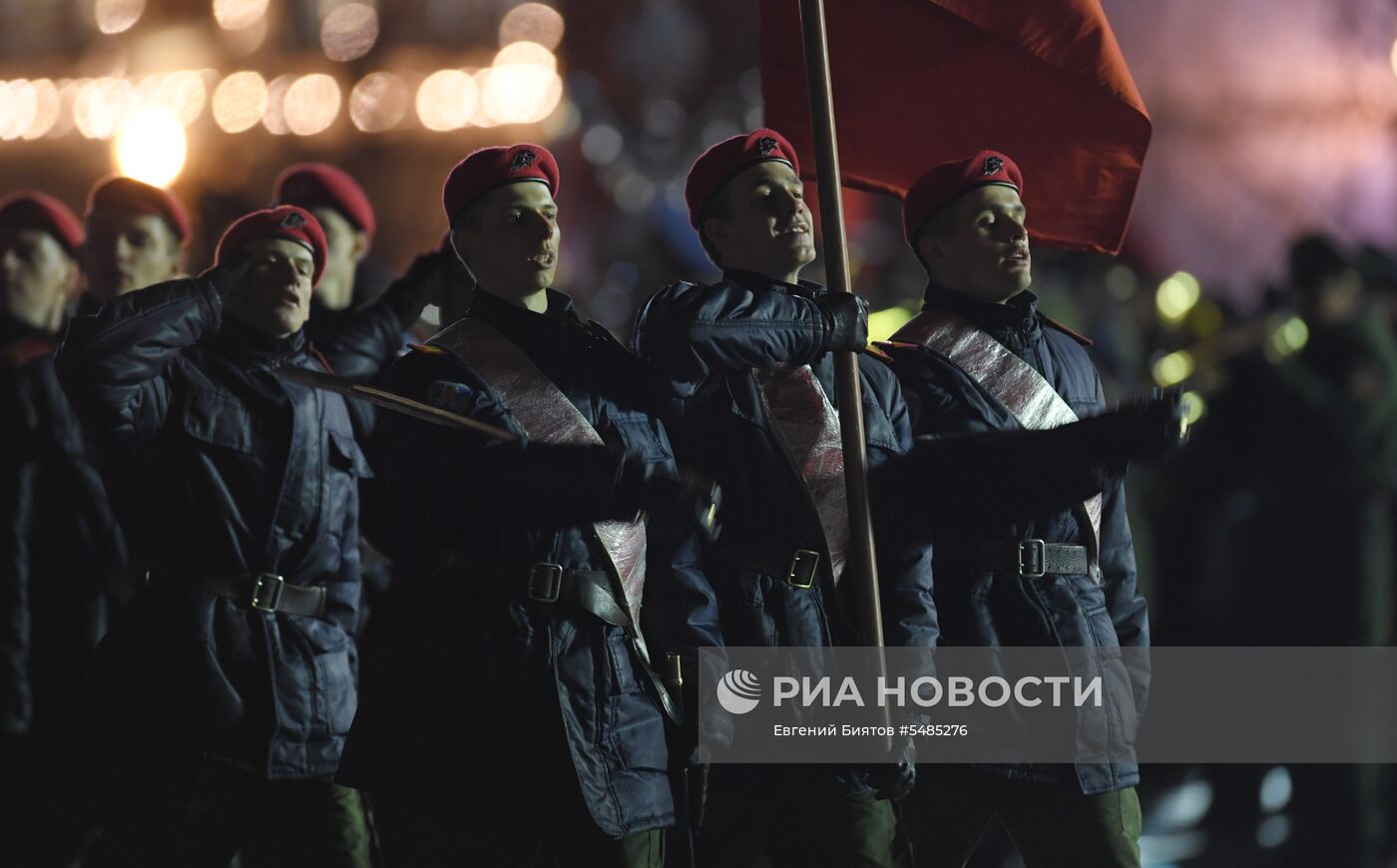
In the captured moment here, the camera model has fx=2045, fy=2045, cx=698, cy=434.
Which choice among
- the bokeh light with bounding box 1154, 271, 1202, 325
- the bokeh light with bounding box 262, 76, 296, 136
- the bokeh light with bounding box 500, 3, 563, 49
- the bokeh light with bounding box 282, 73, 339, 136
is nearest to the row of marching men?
the bokeh light with bounding box 1154, 271, 1202, 325

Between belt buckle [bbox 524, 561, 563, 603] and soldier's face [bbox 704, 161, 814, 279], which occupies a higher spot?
soldier's face [bbox 704, 161, 814, 279]

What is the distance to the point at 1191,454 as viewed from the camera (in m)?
11.3

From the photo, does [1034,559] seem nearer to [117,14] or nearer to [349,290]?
[349,290]

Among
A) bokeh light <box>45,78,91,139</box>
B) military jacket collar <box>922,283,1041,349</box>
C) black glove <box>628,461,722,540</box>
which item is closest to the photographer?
black glove <box>628,461,722,540</box>

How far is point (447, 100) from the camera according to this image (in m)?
38.5

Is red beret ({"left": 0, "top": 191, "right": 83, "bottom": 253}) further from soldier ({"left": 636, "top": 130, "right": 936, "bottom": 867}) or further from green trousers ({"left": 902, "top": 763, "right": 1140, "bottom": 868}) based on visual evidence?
green trousers ({"left": 902, "top": 763, "right": 1140, "bottom": 868})

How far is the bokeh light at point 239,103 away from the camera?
3812 centimetres

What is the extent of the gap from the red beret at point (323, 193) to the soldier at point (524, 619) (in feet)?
7.18

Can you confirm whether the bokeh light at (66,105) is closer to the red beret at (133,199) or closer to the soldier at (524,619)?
the red beret at (133,199)

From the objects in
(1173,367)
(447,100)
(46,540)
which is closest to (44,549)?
(46,540)

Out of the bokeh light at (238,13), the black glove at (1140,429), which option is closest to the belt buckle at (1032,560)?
the black glove at (1140,429)

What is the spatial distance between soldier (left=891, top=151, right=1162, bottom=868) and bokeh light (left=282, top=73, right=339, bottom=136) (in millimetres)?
33894

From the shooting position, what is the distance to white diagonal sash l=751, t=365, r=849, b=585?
484 centimetres

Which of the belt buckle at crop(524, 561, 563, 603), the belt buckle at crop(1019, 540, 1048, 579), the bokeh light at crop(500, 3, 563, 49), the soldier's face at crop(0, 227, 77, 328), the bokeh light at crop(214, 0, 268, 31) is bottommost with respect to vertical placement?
the belt buckle at crop(524, 561, 563, 603)
